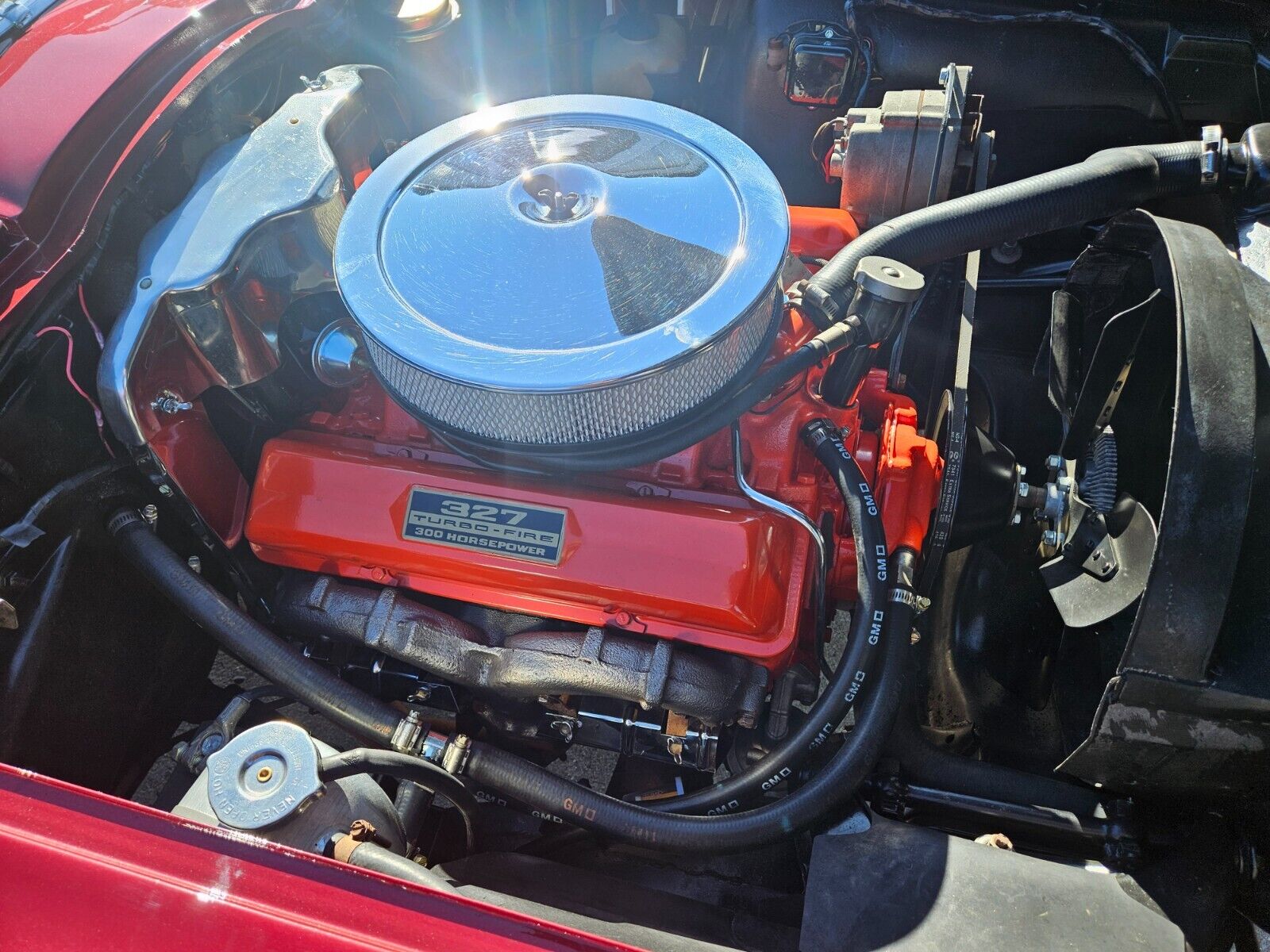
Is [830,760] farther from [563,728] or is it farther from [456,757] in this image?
[456,757]

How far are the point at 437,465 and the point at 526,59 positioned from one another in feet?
5.09

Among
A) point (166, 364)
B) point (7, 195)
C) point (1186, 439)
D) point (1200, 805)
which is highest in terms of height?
point (7, 195)

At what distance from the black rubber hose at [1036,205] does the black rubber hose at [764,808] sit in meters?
0.67

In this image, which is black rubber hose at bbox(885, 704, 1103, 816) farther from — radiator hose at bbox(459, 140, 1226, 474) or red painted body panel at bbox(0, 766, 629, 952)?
red painted body panel at bbox(0, 766, 629, 952)

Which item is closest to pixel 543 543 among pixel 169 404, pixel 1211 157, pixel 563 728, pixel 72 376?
pixel 563 728

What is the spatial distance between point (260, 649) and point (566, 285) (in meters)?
0.77

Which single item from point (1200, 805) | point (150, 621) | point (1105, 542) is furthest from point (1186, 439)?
point (150, 621)

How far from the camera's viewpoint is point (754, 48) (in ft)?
7.06

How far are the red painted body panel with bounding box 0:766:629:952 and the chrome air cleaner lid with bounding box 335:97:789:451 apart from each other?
0.63m

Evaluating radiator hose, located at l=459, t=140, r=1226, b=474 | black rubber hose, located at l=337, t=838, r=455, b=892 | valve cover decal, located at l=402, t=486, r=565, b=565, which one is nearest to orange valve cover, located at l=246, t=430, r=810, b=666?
valve cover decal, located at l=402, t=486, r=565, b=565

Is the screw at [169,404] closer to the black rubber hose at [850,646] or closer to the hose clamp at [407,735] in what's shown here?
the hose clamp at [407,735]

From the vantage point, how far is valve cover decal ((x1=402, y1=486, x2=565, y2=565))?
4.78 ft

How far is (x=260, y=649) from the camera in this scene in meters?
1.46

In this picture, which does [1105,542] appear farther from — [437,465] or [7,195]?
[7,195]
